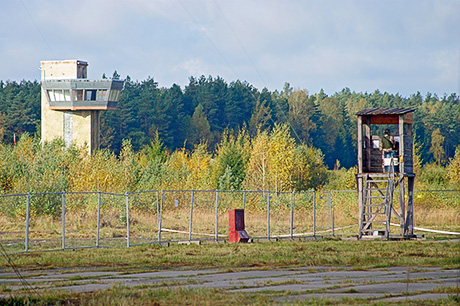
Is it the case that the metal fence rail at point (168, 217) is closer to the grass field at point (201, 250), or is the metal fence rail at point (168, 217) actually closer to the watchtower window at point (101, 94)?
the grass field at point (201, 250)

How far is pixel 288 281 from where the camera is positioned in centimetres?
1666

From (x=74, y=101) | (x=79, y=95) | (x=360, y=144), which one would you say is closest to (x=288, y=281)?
(x=360, y=144)

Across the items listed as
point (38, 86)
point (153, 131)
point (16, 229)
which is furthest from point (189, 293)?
point (38, 86)

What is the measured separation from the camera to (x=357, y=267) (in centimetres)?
1981

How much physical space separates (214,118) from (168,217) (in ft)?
406

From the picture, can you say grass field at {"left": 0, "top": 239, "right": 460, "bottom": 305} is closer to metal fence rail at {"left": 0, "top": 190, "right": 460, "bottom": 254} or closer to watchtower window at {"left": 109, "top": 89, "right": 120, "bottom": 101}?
metal fence rail at {"left": 0, "top": 190, "right": 460, "bottom": 254}

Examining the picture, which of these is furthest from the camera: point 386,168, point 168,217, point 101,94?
point 101,94

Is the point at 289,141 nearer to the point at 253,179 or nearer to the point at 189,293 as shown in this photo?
the point at 253,179

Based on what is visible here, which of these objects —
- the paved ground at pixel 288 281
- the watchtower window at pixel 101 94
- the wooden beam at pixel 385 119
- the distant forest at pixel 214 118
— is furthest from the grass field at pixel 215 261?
the distant forest at pixel 214 118

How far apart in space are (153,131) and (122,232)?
114m

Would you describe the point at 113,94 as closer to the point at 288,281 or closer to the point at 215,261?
the point at 215,261

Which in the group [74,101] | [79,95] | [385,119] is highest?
[79,95]

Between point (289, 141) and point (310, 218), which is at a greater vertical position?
point (289, 141)

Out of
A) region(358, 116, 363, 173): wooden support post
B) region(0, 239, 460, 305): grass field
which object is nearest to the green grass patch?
region(0, 239, 460, 305): grass field
